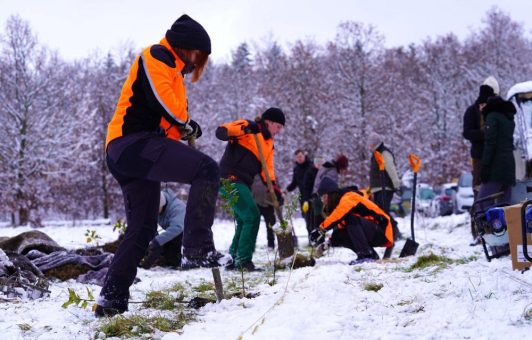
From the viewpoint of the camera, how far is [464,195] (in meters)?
17.1

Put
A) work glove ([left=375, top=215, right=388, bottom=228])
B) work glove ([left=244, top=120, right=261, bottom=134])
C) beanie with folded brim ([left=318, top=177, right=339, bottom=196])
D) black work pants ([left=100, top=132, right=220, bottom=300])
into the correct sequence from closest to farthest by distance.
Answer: black work pants ([left=100, top=132, right=220, bottom=300]), work glove ([left=244, top=120, right=261, bottom=134]), work glove ([left=375, top=215, right=388, bottom=228]), beanie with folded brim ([left=318, top=177, right=339, bottom=196])

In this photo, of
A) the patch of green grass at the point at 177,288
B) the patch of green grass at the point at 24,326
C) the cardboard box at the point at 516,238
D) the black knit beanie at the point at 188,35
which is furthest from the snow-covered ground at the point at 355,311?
the black knit beanie at the point at 188,35

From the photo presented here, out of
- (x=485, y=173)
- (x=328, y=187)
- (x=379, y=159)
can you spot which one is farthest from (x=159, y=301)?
(x=379, y=159)

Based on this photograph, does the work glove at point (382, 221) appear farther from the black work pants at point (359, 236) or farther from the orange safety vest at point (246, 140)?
the orange safety vest at point (246, 140)

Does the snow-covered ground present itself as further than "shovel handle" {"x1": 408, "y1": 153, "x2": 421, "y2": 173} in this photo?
No

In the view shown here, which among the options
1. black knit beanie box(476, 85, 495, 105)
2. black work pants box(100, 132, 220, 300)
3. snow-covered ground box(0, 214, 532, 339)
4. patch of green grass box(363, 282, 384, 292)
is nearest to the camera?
snow-covered ground box(0, 214, 532, 339)

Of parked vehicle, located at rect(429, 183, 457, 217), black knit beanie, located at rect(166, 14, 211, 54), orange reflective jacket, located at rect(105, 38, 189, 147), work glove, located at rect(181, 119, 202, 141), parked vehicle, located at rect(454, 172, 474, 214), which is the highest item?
black knit beanie, located at rect(166, 14, 211, 54)

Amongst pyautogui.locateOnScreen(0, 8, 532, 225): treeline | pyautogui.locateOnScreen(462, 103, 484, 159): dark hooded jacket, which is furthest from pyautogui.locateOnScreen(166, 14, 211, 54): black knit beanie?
pyautogui.locateOnScreen(0, 8, 532, 225): treeline

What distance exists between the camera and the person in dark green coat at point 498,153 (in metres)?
5.45

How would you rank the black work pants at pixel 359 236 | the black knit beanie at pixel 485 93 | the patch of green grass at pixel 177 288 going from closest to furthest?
the patch of green grass at pixel 177 288 → the black work pants at pixel 359 236 → the black knit beanie at pixel 485 93

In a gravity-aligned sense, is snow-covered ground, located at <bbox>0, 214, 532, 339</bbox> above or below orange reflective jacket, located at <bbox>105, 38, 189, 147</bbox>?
below

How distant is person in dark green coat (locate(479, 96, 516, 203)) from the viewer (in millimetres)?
5453

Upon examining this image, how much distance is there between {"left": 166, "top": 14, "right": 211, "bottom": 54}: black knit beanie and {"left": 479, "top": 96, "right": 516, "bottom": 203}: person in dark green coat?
3543 mm

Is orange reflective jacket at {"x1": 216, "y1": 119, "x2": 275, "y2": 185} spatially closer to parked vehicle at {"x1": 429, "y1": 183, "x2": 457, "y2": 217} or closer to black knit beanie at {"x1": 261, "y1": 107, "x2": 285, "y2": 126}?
black knit beanie at {"x1": 261, "y1": 107, "x2": 285, "y2": 126}
